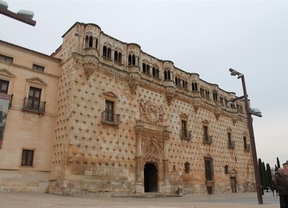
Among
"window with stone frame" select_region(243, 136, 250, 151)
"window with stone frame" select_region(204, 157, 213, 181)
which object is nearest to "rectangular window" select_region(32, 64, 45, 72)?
"window with stone frame" select_region(204, 157, 213, 181)

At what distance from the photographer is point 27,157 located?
18.1 metres

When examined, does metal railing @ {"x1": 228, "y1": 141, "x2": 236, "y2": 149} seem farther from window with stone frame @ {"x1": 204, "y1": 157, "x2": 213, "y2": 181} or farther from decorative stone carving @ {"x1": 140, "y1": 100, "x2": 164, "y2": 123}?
decorative stone carving @ {"x1": 140, "y1": 100, "x2": 164, "y2": 123}

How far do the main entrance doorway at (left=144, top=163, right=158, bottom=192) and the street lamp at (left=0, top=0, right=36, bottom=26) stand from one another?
18684 mm

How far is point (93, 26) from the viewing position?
2092cm

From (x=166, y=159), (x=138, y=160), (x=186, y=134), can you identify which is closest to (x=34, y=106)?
(x=138, y=160)

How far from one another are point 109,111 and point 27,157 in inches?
275

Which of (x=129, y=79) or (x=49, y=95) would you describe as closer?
(x=49, y=95)

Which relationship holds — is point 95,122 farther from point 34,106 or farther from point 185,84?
point 185,84

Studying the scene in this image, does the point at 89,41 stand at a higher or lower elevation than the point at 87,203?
higher

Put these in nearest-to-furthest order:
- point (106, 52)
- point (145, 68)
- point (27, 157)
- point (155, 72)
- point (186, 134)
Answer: point (27, 157), point (106, 52), point (145, 68), point (155, 72), point (186, 134)

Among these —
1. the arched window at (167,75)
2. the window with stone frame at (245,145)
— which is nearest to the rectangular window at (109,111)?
the arched window at (167,75)

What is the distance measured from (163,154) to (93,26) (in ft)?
42.3

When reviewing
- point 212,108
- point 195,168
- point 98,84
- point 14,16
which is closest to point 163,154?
point 195,168

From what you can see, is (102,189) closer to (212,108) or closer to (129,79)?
(129,79)
